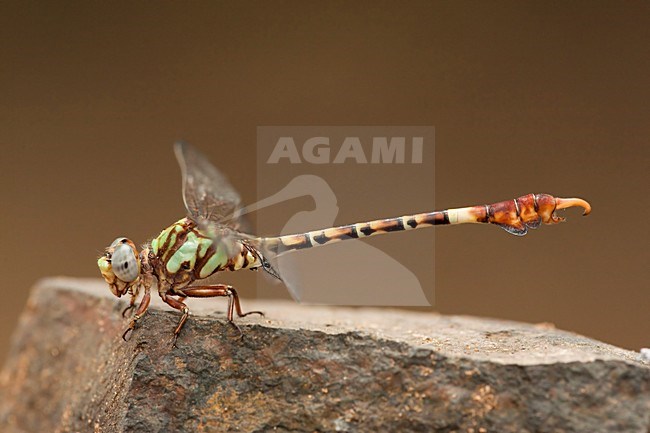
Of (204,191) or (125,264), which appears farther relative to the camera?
(204,191)

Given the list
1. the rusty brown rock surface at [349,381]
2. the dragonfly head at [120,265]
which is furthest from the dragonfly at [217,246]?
the rusty brown rock surface at [349,381]

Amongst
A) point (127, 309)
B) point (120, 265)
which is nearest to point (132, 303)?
point (127, 309)

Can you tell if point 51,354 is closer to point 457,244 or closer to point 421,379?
point 421,379

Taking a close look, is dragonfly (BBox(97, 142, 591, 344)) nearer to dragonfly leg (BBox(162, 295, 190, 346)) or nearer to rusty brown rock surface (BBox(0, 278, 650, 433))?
dragonfly leg (BBox(162, 295, 190, 346))

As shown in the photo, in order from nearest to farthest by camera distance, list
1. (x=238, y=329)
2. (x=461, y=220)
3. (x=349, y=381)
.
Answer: (x=349, y=381) < (x=238, y=329) < (x=461, y=220)

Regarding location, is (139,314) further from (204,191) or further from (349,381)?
(349,381)

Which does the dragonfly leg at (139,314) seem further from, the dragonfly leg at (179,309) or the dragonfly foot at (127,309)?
the dragonfly foot at (127,309)
